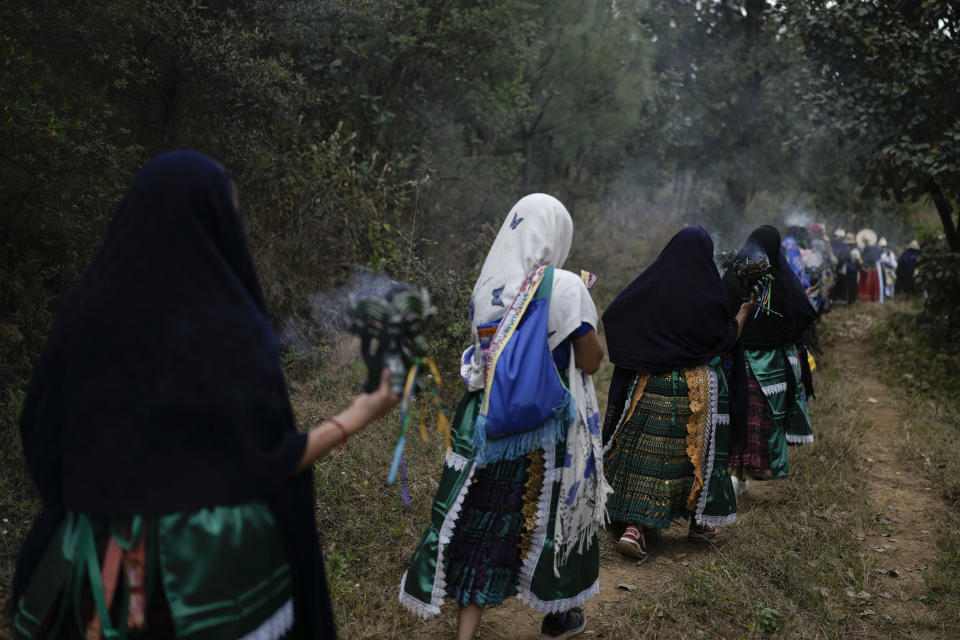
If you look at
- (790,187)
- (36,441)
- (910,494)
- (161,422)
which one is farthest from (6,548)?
(790,187)

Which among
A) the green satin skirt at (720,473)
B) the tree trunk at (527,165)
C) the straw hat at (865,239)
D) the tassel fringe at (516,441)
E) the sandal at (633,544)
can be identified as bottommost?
the sandal at (633,544)

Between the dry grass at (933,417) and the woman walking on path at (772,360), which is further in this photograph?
the woman walking on path at (772,360)

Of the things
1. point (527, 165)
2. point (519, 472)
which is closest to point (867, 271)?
point (527, 165)

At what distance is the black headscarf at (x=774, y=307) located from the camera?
584 cm

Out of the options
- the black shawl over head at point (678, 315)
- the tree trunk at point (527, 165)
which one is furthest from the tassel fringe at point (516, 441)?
the tree trunk at point (527, 165)

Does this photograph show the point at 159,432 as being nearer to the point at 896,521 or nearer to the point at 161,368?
the point at 161,368

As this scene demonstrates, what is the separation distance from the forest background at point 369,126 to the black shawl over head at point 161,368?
2211mm

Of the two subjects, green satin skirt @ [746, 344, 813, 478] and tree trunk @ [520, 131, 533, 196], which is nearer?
green satin skirt @ [746, 344, 813, 478]

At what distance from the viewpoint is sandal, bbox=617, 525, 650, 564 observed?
183 inches

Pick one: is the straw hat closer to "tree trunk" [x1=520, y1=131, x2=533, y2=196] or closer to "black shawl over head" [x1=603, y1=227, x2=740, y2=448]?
"tree trunk" [x1=520, y1=131, x2=533, y2=196]

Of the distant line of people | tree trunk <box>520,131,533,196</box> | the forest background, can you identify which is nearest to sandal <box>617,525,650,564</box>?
the forest background

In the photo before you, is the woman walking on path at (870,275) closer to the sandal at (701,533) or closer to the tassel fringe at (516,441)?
the sandal at (701,533)

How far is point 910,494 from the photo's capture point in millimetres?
6156

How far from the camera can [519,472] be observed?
327 centimetres
